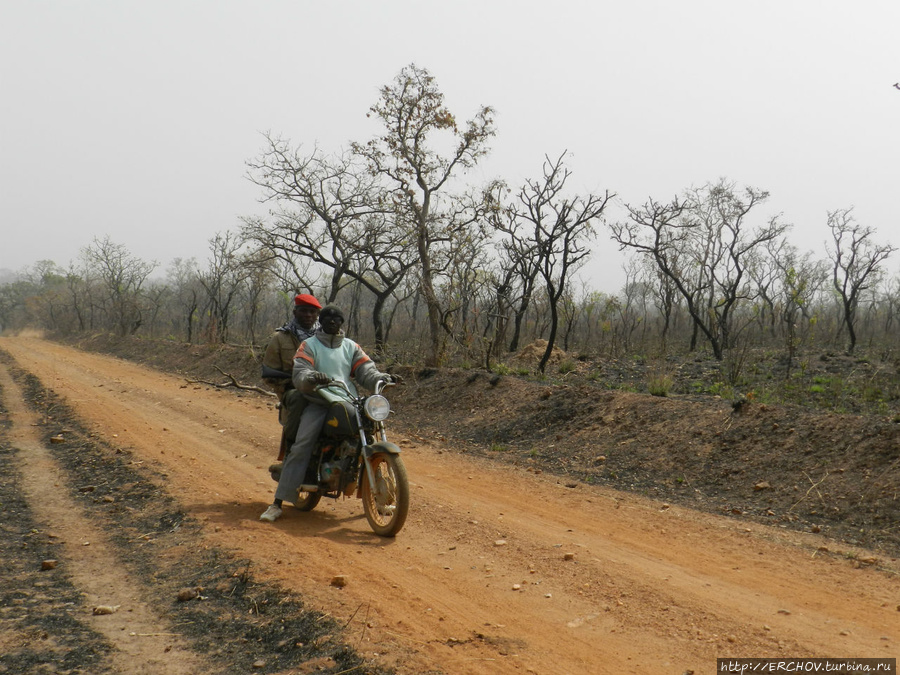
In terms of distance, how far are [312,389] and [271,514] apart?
1125mm

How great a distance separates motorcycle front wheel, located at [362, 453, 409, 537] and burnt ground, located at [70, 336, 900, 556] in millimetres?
3673

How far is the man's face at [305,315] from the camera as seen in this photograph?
682 centimetres

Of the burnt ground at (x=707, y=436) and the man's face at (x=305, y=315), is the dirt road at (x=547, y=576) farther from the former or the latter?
the man's face at (x=305, y=315)

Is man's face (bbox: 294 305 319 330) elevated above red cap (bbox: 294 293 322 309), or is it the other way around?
red cap (bbox: 294 293 322 309)

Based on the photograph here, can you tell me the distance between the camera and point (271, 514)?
19.8ft

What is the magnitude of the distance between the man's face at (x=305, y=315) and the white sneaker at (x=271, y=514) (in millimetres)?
1709

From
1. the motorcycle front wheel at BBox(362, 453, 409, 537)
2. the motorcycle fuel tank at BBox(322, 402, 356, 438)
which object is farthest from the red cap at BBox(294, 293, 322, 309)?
the motorcycle front wheel at BBox(362, 453, 409, 537)

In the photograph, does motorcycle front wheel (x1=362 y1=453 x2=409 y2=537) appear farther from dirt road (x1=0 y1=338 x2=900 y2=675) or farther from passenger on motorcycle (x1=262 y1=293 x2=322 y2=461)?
passenger on motorcycle (x1=262 y1=293 x2=322 y2=461)

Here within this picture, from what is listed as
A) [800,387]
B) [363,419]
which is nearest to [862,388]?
[800,387]

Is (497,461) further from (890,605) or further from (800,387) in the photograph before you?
(800,387)

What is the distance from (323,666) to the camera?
3443mm

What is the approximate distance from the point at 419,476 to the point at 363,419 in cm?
279

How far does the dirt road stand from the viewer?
147 inches

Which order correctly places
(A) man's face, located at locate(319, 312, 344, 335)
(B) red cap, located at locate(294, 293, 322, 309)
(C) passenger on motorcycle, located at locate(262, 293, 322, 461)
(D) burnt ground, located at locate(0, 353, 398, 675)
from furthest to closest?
(B) red cap, located at locate(294, 293, 322, 309) < (C) passenger on motorcycle, located at locate(262, 293, 322, 461) < (A) man's face, located at locate(319, 312, 344, 335) < (D) burnt ground, located at locate(0, 353, 398, 675)
